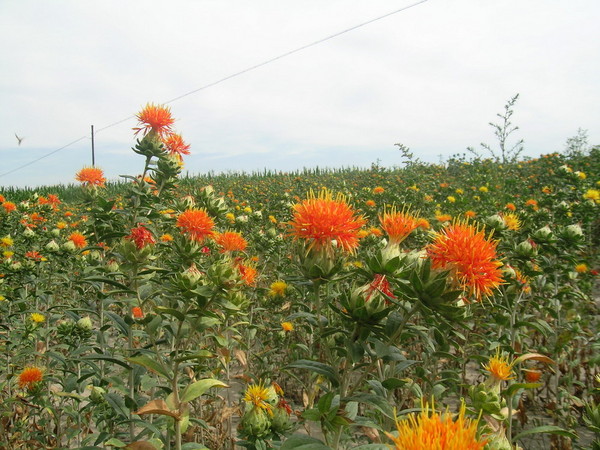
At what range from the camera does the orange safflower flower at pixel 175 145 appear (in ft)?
8.28

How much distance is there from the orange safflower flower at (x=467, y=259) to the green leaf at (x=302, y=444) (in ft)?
1.91

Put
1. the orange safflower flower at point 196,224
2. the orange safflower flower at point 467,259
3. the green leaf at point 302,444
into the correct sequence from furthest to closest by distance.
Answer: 1. the orange safflower flower at point 196,224
2. the orange safflower flower at point 467,259
3. the green leaf at point 302,444

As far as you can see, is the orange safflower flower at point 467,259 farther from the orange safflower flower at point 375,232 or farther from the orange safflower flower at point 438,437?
the orange safflower flower at point 375,232

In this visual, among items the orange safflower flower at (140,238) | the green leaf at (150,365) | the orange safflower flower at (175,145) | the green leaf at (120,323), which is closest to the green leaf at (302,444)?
the green leaf at (150,365)

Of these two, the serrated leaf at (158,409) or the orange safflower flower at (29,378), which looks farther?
the orange safflower flower at (29,378)

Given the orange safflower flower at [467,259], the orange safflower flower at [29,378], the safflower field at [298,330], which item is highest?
the orange safflower flower at [467,259]

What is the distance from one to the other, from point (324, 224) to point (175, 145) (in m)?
1.57

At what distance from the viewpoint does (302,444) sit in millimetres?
1063

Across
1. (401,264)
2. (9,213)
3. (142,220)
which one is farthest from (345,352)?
(9,213)

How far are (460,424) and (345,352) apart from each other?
0.49 metres

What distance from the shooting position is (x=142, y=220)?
216cm

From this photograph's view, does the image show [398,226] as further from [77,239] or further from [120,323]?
[77,239]

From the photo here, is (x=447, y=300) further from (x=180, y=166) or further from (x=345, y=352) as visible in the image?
(x=180, y=166)

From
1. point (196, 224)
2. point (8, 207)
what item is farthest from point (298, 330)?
point (8, 207)
